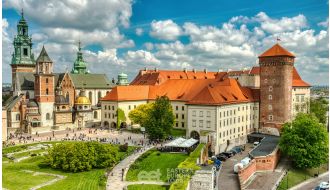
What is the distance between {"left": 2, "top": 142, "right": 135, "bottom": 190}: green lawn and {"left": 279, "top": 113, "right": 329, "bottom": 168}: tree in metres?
23.4

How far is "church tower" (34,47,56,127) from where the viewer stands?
7275 centimetres

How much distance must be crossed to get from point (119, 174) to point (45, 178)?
7.73m

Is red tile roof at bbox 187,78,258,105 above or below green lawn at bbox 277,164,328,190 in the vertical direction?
above

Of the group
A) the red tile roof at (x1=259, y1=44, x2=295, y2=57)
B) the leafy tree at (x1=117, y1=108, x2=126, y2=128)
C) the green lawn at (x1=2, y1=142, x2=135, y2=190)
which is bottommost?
the green lawn at (x1=2, y1=142, x2=135, y2=190)

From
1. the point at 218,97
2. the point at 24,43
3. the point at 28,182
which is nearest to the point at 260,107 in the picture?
the point at 218,97

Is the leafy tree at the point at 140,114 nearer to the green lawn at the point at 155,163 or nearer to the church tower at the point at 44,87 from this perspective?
the green lawn at the point at 155,163

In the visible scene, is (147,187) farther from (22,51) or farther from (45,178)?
(22,51)

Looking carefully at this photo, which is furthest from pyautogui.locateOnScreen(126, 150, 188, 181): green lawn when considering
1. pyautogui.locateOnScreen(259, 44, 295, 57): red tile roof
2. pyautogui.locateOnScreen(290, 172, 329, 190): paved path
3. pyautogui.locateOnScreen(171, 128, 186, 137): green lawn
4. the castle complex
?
pyautogui.locateOnScreen(259, 44, 295, 57): red tile roof

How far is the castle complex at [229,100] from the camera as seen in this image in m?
52.5

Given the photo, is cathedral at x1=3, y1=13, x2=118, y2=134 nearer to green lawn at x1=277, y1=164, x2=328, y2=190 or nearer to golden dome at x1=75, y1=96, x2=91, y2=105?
golden dome at x1=75, y1=96, x2=91, y2=105

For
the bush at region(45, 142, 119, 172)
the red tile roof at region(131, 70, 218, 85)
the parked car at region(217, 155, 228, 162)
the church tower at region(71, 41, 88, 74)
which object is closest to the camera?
the bush at region(45, 142, 119, 172)

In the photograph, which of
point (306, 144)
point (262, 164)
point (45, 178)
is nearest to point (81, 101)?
point (45, 178)

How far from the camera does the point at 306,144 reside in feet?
150

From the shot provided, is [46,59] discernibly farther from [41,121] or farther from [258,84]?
[258,84]
